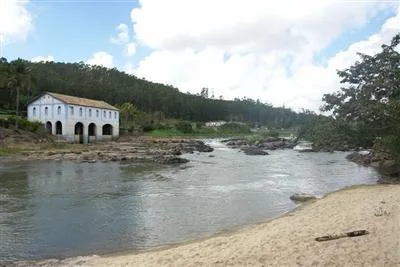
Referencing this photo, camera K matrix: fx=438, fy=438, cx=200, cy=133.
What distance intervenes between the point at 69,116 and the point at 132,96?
67236 mm

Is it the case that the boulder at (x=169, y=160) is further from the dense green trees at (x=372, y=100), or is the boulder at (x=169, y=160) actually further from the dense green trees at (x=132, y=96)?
the dense green trees at (x=132, y=96)

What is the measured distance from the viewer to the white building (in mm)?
74475

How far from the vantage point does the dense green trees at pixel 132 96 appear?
112 m

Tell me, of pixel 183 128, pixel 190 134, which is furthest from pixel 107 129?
pixel 190 134

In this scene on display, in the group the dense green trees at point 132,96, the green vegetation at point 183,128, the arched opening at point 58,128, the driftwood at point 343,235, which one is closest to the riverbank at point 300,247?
the driftwood at point 343,235

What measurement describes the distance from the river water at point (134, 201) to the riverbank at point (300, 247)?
90.2 inches

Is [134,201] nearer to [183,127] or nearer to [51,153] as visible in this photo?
[51,153]

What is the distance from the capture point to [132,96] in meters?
141

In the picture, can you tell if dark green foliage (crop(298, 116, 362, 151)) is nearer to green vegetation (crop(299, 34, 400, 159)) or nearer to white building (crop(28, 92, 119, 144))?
green vegetation (crop(299, 34, 400, 159))

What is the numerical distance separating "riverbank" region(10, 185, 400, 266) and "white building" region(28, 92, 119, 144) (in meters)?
62.1

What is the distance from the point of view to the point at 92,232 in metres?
18.1

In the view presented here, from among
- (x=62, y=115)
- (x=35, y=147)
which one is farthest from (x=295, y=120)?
(x=35, y=147)

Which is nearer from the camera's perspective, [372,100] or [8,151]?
[372,100]

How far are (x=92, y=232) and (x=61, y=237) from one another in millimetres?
1304
